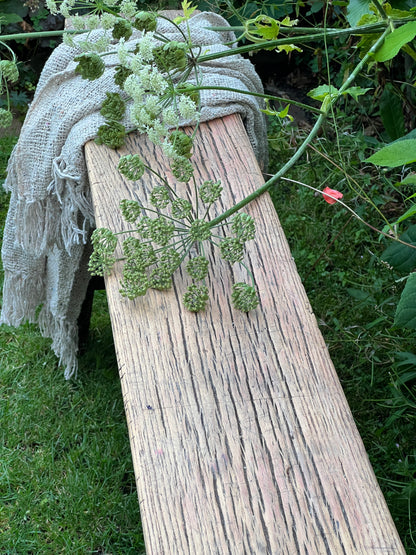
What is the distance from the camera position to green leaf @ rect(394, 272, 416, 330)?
117 centimetres

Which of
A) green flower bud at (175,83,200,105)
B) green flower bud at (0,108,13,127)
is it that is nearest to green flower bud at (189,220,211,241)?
green flower bud at (175,83,200,105)

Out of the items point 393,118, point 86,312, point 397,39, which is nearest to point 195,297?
point 397,39

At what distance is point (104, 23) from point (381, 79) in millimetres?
1796

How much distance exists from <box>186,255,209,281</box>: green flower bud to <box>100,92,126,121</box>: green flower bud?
18.7 inches

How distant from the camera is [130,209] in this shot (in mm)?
1152

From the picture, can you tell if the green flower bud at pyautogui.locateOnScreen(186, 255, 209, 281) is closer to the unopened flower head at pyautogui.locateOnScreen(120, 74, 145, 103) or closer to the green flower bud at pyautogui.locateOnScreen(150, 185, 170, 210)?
the green flower bud at pyautogui.locateOnScreen(150, 185, 170, 210)

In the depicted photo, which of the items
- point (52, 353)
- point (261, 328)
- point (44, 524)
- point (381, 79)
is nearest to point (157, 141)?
point (261, 328)

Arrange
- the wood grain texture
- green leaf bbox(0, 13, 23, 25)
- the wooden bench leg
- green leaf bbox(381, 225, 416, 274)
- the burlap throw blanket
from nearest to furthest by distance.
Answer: the wood grain texture, the burlap throw blanket, green leaf bbox(381, 225, 416, 274), the wooden bench leg, green leaf bbox(0, 13, 23, 25)

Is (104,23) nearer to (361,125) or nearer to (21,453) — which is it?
(21,453)

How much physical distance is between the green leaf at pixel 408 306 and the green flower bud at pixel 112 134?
72 cm

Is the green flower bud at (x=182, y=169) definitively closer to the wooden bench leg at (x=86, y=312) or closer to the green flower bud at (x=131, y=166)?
the green flower bud at (x=131, y=166)

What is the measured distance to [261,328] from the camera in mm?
1121

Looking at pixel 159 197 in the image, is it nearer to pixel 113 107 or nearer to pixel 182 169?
pixel 182 169

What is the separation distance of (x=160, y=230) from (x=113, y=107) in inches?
17.5
